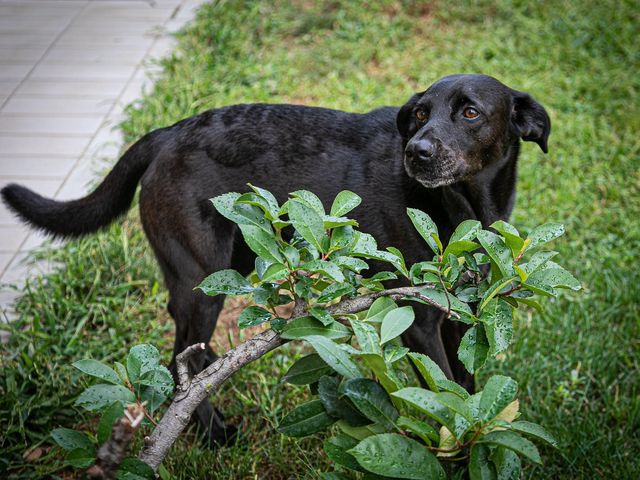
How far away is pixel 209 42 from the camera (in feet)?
19.2

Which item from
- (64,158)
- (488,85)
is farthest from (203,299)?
(64,158)

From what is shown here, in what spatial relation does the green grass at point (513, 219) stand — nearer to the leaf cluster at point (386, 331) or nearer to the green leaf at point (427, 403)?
the leaf cluster at point (386, 331)

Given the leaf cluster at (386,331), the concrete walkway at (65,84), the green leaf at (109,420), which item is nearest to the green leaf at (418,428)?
the leaf cluster at (386,331)

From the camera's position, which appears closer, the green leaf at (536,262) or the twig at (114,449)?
the twig at (114,449)

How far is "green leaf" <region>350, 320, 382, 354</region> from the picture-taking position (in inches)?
64.5

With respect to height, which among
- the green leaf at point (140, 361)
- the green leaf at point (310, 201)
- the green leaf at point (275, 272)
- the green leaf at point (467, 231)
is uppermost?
the green leaf at point (310, 201)

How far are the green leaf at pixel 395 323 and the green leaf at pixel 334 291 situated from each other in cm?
15

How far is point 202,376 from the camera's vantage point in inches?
70.5

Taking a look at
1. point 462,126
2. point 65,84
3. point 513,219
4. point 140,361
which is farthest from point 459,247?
point 65,84

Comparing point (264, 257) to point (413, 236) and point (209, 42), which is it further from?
point (209, 42)

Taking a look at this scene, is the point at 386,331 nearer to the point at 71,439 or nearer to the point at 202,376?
the point at 202,376

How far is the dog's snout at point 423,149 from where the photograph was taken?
261cm

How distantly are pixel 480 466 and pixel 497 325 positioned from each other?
Result: 343 mm

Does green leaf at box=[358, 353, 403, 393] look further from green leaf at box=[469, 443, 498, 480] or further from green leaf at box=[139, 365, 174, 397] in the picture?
green leaf at box=[139, 365, 174, 397]
